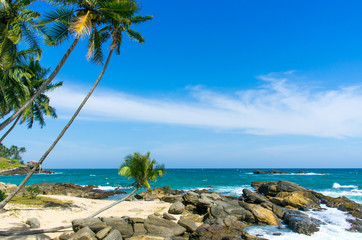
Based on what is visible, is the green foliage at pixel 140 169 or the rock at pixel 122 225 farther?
the green foliage at pixel 140 169

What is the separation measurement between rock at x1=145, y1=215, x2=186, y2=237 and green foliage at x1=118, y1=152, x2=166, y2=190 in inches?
101

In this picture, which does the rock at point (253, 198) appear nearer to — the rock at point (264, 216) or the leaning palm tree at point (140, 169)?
the rock at point (264, 216)

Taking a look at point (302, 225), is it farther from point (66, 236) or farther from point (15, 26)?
point (15, 26)

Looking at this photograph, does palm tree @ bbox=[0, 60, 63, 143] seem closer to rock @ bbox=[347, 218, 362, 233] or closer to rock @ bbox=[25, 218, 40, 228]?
rock @ bbox=[25, 218, 40, 228]

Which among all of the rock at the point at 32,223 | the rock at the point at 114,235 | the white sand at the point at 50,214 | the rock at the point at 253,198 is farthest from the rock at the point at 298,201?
the rock at the point at 32,223

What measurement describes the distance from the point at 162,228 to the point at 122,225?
2.35 metres

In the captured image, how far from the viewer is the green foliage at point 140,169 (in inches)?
663

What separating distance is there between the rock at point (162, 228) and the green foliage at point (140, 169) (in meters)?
2.57

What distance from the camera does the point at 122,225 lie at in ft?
45.9

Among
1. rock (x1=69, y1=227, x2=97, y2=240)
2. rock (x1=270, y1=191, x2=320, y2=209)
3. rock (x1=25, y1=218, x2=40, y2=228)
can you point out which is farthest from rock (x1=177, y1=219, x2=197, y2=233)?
rock (x1=270, y1=191, x2=320, y2=209)

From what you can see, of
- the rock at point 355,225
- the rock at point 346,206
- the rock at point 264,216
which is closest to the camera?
the rock at point 355,225

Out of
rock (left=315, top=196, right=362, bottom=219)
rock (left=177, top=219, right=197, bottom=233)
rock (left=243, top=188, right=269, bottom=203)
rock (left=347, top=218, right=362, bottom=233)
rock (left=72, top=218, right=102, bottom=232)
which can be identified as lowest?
rock (left=347, top=218, right=362, bottom=233)

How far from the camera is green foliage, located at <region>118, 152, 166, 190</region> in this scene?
16833mm

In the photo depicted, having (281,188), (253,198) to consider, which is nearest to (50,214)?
(253,198)
